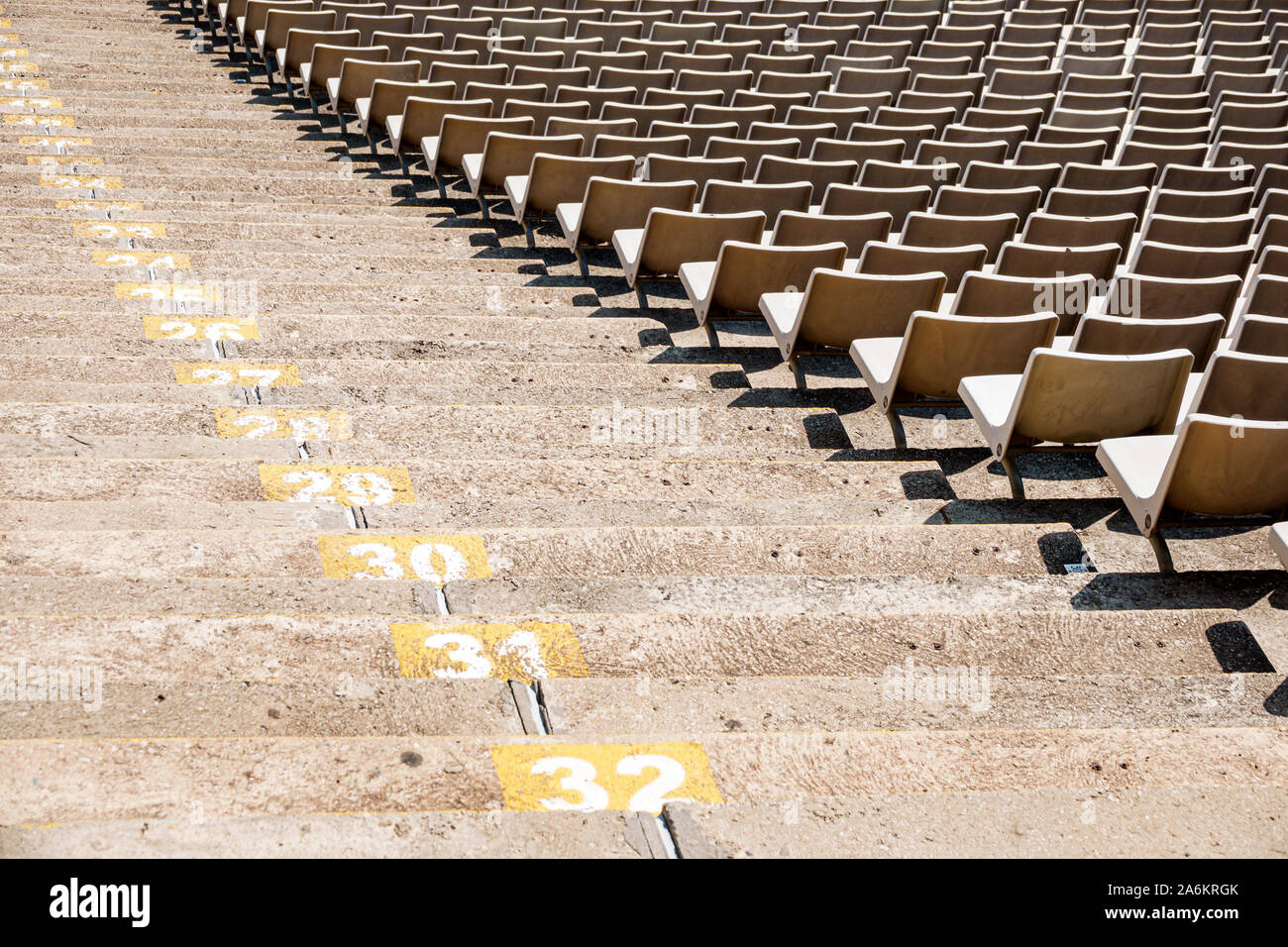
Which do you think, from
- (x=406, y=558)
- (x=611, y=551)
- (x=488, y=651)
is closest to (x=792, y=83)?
(x=611, y=551)

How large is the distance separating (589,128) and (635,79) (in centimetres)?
Answer: 186

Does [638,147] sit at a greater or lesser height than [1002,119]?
lesser

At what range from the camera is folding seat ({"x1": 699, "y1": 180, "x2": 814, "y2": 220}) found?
656 cm

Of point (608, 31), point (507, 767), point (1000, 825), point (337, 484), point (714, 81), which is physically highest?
point (608, 31)

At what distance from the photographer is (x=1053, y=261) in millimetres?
5586

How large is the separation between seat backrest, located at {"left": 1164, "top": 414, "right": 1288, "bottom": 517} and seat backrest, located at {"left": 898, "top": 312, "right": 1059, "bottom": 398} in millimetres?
1123

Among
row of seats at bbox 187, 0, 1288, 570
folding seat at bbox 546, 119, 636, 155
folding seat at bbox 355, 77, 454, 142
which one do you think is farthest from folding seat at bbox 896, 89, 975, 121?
folding seat at bbox 355, 77, 454, 142

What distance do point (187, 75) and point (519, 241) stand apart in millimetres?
5063

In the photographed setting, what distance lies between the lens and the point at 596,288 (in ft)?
22.6

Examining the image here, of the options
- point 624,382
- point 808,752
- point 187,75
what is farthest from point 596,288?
point 187,75

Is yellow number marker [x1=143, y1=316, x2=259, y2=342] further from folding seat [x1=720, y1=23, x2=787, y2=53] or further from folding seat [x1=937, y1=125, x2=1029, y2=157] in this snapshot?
folding seat [x1=720, y1=23, x2=787, y2=53]

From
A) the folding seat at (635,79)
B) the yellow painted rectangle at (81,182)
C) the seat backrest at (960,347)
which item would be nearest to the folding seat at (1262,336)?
the seat backrest at (960,347)

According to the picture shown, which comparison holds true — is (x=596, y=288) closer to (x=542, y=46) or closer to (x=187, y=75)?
(x=542, y=46)

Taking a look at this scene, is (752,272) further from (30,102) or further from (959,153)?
(30,102)
